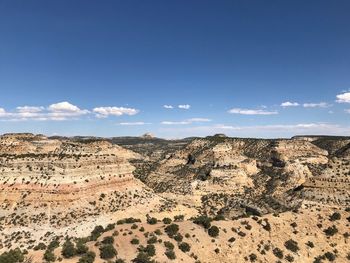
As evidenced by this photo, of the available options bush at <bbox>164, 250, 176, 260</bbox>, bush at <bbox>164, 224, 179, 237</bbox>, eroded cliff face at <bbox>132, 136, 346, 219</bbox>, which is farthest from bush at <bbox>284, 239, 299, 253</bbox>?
eroded cliff face at <bbox>132, 136, 346, 219</bbox>

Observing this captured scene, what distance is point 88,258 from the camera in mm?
34719

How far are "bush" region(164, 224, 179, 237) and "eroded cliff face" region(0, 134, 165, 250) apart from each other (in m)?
20.5

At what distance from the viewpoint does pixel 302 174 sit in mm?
115125

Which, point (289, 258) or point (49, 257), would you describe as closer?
point (49, 257)

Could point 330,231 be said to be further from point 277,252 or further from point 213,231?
point 213,231

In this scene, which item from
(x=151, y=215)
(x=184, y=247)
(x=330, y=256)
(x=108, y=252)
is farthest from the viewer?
(x=151, y=215)

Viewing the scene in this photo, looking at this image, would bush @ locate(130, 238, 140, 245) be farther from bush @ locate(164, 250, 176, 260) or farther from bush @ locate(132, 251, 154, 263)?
bush @ locate(164, 250, 176, 260)

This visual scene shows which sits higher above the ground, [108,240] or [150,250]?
[108,240]

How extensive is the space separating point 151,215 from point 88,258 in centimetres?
3455

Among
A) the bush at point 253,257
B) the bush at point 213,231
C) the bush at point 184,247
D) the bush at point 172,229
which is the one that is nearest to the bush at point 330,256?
the bush at point 253,257

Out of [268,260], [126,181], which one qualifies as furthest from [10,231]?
[268,260]

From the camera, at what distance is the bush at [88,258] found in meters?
34.2

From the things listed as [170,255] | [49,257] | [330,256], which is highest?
[49,257]

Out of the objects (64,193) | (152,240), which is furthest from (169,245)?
(64,193)
